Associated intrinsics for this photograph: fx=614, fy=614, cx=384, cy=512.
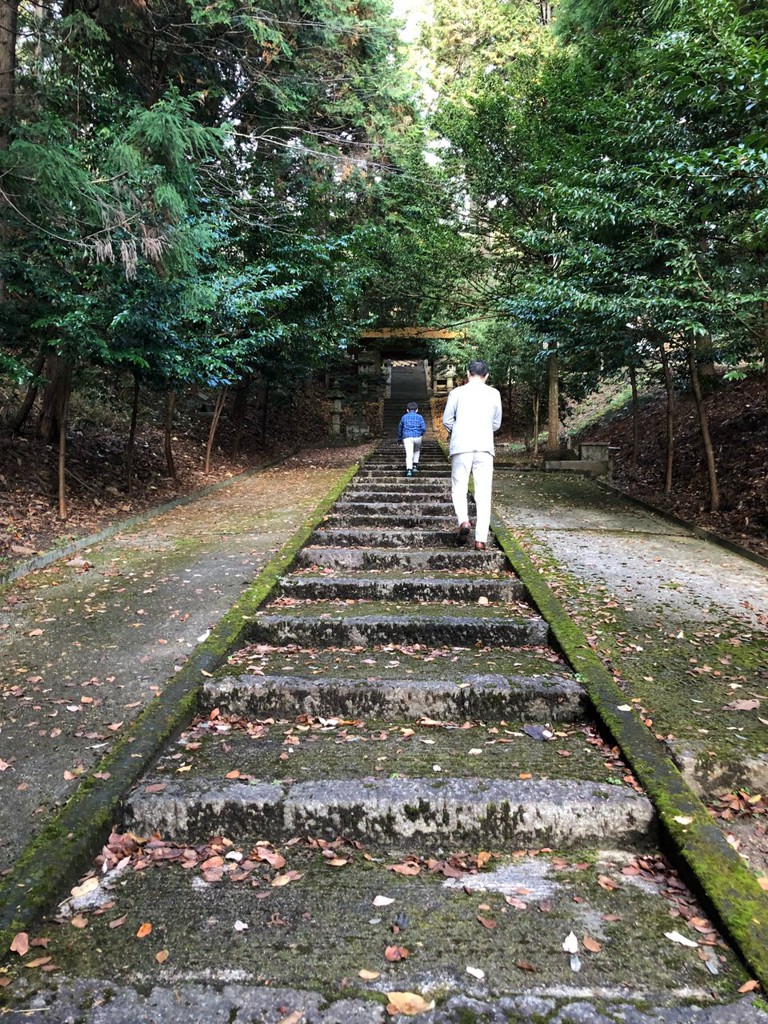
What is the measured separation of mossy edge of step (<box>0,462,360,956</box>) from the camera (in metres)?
2.00

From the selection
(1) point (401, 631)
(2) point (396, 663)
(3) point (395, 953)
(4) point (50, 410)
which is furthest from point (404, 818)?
(4) point (50, 410)

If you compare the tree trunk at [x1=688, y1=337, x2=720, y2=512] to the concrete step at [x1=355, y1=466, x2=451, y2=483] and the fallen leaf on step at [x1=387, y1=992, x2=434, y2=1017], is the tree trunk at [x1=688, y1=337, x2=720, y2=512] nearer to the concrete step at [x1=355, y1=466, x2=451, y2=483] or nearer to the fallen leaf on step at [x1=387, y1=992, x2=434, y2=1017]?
the concrete step at [x1=355, y1=466, x2=451, y2=483]

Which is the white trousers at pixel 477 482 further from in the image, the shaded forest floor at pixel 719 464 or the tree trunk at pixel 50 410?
the tree trunk at pixel 50 410

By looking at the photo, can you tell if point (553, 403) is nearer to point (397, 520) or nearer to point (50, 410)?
point (397, 520)

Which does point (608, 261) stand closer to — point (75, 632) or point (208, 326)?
point (208, 326)

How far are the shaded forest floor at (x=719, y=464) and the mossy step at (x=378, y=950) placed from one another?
230 inches

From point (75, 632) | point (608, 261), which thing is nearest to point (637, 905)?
point (75, 632)

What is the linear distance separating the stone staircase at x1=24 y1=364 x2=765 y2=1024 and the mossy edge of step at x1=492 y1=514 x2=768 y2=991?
8 centimetres

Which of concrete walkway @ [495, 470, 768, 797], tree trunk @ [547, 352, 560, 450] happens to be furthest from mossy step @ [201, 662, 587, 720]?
tree trunk @ [547, 352, 560, 450]

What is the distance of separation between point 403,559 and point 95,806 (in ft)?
12.2

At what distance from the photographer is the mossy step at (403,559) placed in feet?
19.1

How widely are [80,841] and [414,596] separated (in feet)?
10.4

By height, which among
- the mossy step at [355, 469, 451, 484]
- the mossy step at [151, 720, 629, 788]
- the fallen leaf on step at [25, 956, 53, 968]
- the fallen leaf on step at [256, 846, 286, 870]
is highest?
the mossy step at [355, 469, 451, 484]

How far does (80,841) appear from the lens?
2244mm
